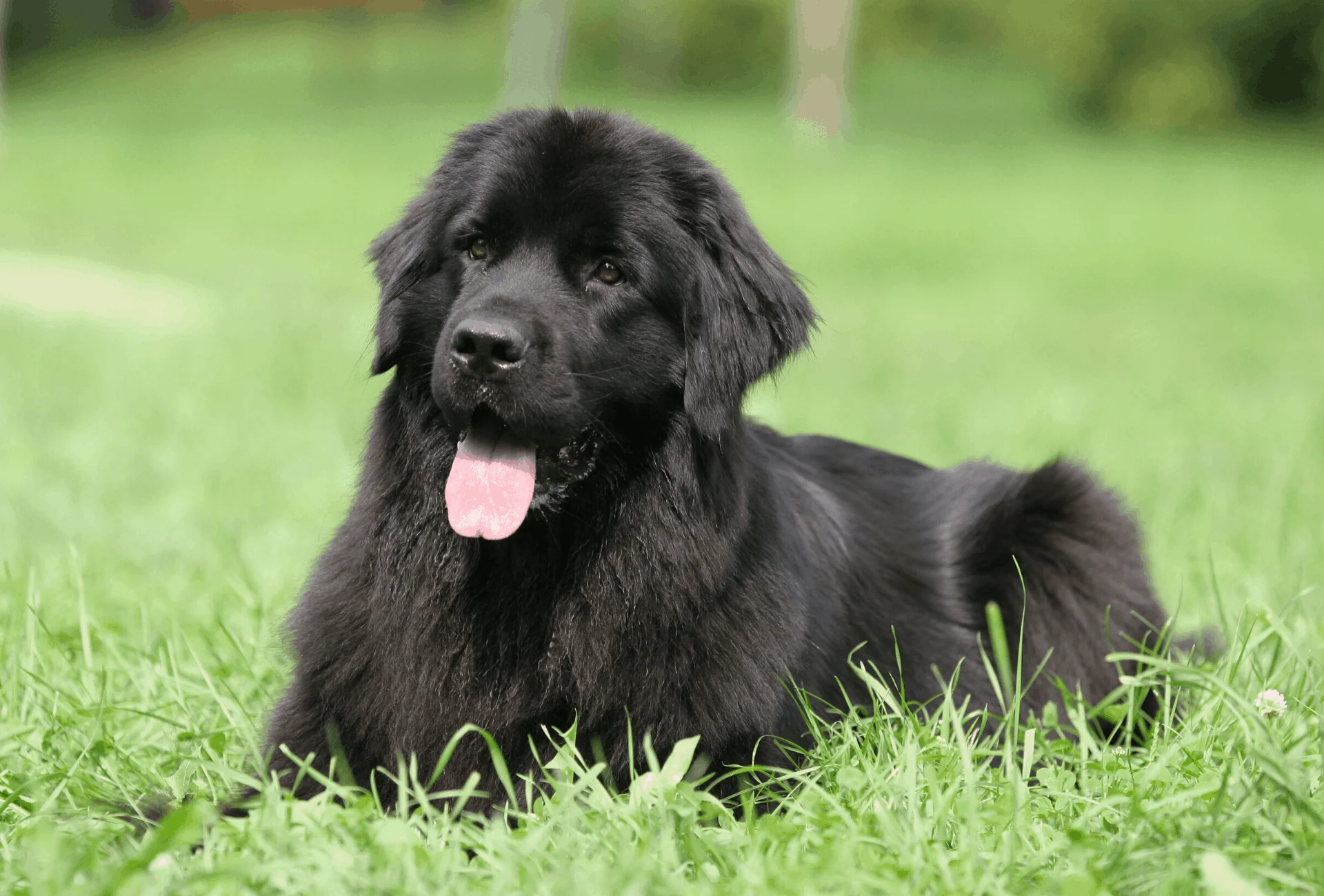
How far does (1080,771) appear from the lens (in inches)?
125

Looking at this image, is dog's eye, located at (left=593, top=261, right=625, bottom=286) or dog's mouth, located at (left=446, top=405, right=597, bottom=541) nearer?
dog's mouth, located at (left=446, top=405, right=597, bottom=541)

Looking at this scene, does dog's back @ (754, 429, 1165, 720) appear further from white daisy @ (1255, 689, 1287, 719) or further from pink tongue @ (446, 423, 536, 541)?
pink tongue @ (446, 423, 536, 541)

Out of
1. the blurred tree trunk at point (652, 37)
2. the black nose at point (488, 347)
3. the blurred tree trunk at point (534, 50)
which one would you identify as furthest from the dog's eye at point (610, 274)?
the blurred tree trunk at point (652, 37)

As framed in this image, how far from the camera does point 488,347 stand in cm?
305

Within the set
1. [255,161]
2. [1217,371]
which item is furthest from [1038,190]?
[255,161]

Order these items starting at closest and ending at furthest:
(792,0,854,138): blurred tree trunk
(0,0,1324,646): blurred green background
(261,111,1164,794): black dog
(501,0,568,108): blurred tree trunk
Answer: (261,111,1164,794): black dog < (0,0,1324,646): blurred green background < (501,0,568,108): blurred tree trunk < (792,0,854,138): blurred tree trunk

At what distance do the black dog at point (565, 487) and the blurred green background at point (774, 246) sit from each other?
23.0 inches

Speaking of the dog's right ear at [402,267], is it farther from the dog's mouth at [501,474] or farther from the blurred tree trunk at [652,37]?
the blurred tree trunk at [652,37]

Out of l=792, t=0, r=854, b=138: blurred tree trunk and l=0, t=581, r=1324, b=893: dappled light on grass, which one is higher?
l=792, t=0, r=854, b=138: blurred tree trunk

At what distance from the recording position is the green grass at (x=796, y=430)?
8.63 ft

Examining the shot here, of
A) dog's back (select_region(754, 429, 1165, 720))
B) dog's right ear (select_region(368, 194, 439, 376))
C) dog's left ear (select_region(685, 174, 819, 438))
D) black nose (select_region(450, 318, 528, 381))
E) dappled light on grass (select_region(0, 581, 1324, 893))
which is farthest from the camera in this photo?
dog's back (select_region(754, 429, 1165, 720))

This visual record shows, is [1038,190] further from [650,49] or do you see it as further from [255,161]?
[650,49]

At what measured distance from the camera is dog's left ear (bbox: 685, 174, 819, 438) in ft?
10.9

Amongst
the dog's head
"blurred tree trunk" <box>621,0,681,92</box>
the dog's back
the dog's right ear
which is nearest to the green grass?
the dog's back
